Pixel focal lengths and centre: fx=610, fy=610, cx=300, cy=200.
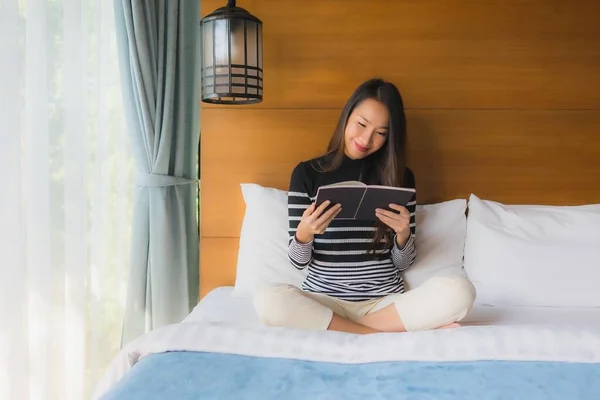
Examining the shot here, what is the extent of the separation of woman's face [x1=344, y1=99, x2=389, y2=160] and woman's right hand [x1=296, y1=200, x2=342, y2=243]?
35 centimetres

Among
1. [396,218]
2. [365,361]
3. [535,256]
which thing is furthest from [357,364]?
[535,256]

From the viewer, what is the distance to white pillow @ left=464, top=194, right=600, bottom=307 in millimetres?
2045

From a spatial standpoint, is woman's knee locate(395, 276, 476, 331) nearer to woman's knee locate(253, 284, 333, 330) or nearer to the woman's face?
woman's knee locate(253, 284, 333, 330)

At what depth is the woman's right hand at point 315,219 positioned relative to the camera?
1.78 metres

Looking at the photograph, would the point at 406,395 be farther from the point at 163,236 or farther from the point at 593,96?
the point at 593,96

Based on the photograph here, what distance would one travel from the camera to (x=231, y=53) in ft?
7.13

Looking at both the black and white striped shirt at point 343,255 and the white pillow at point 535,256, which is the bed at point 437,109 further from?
the black and white striped shirt at point 343,255

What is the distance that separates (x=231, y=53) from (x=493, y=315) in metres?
1.25

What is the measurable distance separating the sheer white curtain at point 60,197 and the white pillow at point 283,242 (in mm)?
521

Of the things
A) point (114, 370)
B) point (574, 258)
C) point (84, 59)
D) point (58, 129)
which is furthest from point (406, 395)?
point (84, 59)

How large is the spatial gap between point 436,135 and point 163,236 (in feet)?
3.76

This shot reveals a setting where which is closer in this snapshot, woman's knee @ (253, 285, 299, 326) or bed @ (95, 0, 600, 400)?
woman's knee @ (253, 285, 299, 326)

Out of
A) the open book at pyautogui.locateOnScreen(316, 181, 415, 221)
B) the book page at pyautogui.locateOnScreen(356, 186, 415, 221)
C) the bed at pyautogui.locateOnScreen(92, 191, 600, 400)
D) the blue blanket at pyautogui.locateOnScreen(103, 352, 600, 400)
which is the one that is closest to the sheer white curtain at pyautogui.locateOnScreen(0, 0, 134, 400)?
the bed at pyautogui.locateOnScreen(92, 191, 600, 400)

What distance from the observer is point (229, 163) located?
241 centimetres
